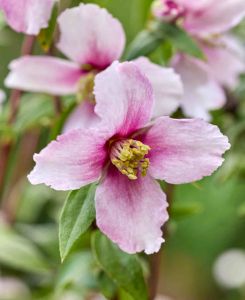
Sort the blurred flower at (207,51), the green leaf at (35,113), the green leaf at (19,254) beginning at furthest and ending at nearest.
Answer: the green leaf at (19,254) → the green leaf at (35,113) → the blurred flower at (207,51)

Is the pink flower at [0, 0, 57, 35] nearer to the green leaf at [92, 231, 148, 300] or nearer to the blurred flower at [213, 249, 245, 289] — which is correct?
the green leaf at [92, 231, 148, 300]

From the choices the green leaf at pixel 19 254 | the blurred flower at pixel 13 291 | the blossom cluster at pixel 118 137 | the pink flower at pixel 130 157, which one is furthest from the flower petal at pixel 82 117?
the blurred flower at pixel 13 291

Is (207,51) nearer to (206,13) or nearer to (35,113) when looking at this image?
(206,13)

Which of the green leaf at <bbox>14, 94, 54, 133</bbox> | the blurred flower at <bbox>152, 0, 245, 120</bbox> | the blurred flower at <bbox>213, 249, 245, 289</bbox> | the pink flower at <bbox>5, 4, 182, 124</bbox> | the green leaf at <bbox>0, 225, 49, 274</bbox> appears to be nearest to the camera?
the pink flower at <bbox>5, 4, 182, 124</bbox>

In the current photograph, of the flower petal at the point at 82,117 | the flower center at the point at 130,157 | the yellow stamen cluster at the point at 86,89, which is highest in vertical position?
the flower center at the point at 130,157

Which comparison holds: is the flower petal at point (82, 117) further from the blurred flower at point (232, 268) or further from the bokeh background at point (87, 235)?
the blurred flower at point (232, 268)

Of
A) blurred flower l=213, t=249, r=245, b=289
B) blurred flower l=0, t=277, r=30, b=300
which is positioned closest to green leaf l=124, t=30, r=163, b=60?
blurred flower l=0, t=277, r=30, b=300

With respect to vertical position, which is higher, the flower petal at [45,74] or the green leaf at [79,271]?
the flower petal at [45,74]
